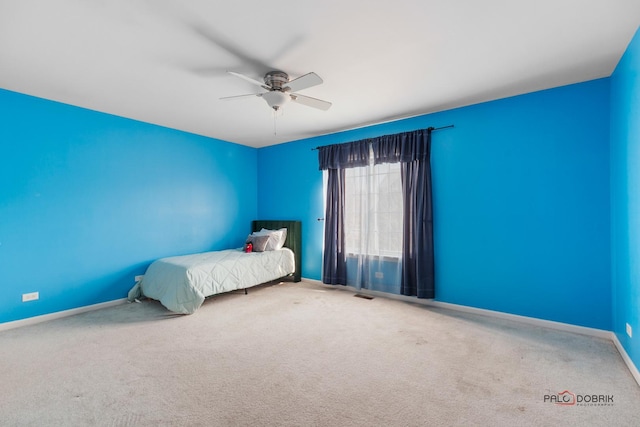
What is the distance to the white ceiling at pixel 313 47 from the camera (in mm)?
1892

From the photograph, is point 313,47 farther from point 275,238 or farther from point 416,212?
point 275,238

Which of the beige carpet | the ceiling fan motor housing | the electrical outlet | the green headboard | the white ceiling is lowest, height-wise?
the beige carpet

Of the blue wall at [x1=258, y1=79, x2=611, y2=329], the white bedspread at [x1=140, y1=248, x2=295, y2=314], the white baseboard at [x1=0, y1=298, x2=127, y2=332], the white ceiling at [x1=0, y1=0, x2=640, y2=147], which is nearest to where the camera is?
the white ceiling at [x1=0, y1=0, x2=640, y2=147]

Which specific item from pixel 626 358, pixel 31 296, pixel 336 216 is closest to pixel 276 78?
pixel 336 216

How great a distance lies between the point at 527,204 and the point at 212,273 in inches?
150

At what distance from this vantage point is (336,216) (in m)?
4.63

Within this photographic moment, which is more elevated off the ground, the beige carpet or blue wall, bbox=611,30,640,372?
blue wall, bbox=611,30,640,372

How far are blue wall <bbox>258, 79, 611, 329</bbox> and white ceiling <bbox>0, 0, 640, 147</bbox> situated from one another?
305 millimetres

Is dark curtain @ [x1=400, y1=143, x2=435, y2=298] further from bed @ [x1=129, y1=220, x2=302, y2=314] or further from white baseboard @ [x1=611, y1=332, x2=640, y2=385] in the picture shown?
bed @ [x1=129, y1=220, x2=302, y2=314]

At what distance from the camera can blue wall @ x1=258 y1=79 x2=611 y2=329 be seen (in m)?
2.88

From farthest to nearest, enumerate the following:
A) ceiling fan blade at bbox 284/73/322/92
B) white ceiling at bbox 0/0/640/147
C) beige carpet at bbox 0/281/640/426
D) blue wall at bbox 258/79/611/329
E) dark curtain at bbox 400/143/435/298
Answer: dark curtain at bbox 400/143/435/298, blue wall at bbox 258/79/611/329, ceiling fan blade at bbox 284/73/322/92, white ceiling at bbox 0/0/640/147, beige carpet at bbox 0/281/640/426

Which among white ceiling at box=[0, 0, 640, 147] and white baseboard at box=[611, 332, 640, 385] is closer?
white ceiling at box=[0, 0, 640, 147]

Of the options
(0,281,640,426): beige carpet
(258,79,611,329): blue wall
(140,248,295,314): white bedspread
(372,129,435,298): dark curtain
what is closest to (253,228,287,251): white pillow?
(140,248,295,314): white bedspread

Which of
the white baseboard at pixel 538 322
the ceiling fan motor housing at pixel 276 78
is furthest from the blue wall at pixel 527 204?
the ceiling fan motor housing at pixel 276 78
